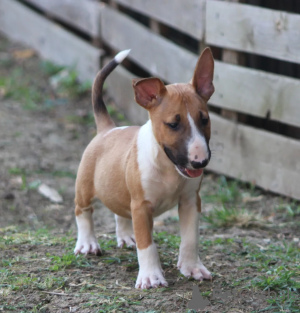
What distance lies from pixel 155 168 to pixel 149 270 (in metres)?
0.59

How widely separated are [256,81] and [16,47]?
5749 millimetres

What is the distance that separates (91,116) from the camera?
8.18 m

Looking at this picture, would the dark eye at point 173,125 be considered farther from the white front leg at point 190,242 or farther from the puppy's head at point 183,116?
the white front leg at point 190,242

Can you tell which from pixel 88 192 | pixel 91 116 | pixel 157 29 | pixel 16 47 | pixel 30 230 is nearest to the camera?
pixel 88 192

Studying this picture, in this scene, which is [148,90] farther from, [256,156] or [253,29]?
[256,156]

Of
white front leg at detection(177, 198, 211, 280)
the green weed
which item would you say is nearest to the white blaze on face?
white front leg at detection(177, 198, 211, 280)

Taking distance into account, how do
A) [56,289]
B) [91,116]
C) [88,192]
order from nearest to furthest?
1. [56,289]
2. [88,192]
3. [91,116]

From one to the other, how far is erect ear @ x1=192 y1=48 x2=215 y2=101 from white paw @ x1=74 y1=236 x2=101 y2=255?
1335 millimetres

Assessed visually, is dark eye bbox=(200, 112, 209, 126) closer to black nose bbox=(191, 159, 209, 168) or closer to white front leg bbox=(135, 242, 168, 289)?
black nose bbox=(191, 159, 209, 168)

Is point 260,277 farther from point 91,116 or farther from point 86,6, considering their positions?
point 86,6

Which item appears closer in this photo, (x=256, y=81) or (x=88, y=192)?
(x=88, y=192)

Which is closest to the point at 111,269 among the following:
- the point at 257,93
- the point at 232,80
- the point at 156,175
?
the point at 156,175

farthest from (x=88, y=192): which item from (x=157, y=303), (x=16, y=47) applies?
(x=16, y=47)

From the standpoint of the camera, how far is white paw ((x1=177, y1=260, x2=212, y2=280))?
4.01m
